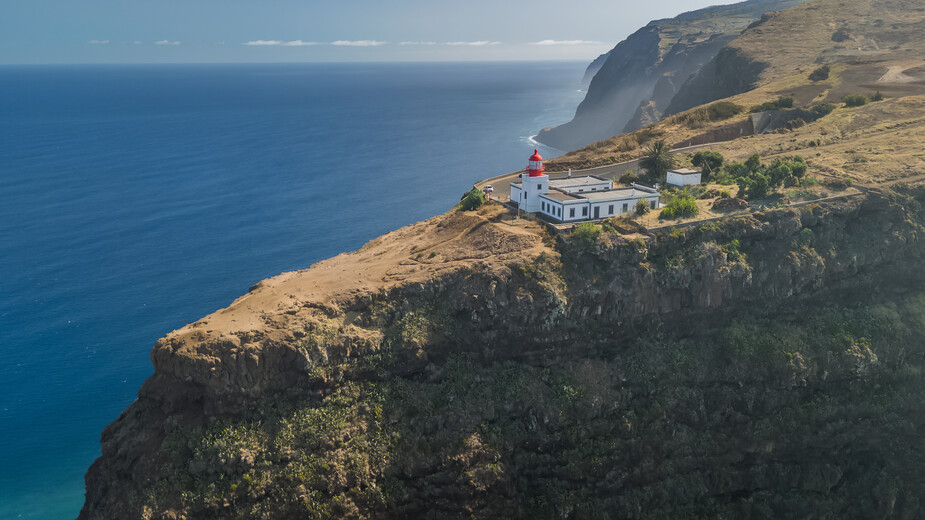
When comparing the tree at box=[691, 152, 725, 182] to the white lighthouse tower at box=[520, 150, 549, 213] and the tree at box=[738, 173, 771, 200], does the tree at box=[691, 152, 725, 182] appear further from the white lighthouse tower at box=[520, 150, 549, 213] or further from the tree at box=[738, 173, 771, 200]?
the white lighthouse tower at box=[520, 150, 549, 213]

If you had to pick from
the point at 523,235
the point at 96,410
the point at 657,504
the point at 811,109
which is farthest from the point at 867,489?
the point at 96,410

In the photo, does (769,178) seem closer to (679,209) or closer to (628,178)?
(679,209)

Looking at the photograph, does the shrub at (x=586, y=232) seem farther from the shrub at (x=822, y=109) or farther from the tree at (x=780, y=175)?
the shrub at (x=822, y=109)

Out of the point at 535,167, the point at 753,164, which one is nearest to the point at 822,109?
the point at 753,164

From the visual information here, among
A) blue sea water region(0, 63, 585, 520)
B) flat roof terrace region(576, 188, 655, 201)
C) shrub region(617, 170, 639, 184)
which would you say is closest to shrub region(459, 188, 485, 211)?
flat roof terrace region(576, 188, 655, 201)

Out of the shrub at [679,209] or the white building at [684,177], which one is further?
the white building at [684,177]

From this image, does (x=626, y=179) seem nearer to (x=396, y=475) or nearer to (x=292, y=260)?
(x=396, y=475)

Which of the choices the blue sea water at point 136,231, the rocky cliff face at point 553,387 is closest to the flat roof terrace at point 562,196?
the rocky cliff face at point 553,387
